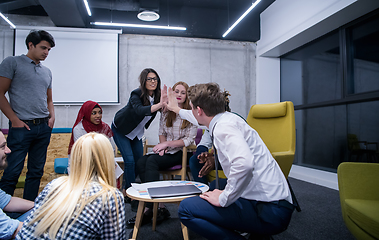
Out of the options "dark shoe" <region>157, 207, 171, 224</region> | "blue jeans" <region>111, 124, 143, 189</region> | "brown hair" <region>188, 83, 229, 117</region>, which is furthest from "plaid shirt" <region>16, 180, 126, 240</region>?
"blue jeans" <region>111, 124, 143, 189</region>

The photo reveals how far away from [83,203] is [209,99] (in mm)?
787

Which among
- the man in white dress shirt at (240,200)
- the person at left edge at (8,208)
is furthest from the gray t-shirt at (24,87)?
the man in white dress shirt at (240,200)

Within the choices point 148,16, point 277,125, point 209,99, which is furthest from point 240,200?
point 148,16

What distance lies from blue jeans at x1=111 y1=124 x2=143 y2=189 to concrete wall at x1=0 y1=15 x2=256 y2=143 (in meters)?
2.14

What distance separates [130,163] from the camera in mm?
2340

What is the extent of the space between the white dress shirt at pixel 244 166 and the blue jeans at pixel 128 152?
1.39 metres

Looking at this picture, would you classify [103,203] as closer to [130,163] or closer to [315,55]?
[130,163]

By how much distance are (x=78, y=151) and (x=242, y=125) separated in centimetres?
77

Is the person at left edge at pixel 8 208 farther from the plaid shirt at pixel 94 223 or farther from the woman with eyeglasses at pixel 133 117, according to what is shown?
the woman with eyeglasses at pixel 133 117

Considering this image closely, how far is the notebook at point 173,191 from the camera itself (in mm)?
1311

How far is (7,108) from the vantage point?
6.24 feet

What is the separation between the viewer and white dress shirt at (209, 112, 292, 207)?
100 cm

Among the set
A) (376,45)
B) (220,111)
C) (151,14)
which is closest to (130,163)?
(220,111)

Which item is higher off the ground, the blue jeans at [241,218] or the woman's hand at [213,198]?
the woman's hand at [213,198]
